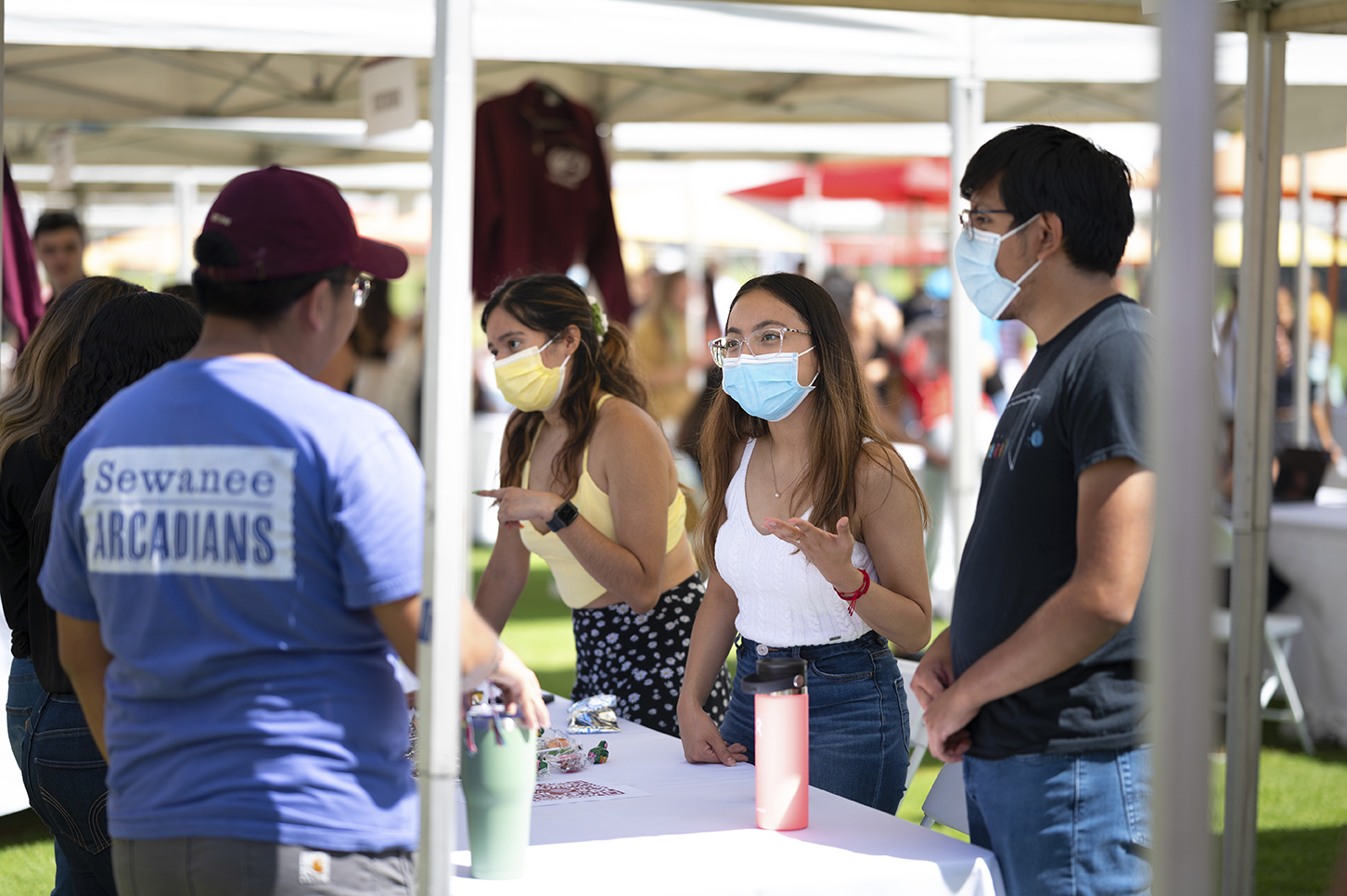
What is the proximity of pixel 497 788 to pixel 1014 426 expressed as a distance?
79 centimetres

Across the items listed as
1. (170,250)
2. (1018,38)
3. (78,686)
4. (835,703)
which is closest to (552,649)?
(1018,38)

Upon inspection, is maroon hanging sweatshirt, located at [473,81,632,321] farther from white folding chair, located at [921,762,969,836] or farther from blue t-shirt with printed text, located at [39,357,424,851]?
blue t-shirt with printed text, located at [39,357,424,851]

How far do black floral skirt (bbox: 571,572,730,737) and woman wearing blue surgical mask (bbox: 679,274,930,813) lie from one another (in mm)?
412

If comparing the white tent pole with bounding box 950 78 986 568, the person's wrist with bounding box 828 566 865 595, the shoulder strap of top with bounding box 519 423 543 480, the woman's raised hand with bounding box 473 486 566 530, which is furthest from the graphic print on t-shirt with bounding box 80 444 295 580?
the white tent pole with bounding box 950 78 986 568

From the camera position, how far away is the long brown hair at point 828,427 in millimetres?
2248

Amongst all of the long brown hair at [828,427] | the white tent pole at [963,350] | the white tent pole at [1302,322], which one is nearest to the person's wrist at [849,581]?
the long brown hair at [828,427]

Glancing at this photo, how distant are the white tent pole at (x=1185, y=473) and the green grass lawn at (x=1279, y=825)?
68.0 inches

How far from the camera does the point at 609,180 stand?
5969 mm

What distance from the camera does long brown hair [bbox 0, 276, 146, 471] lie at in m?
2.22

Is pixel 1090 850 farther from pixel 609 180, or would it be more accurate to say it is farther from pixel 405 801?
pixel 609 180

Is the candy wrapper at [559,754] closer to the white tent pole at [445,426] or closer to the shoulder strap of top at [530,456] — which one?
the white tent pole at [445,426]

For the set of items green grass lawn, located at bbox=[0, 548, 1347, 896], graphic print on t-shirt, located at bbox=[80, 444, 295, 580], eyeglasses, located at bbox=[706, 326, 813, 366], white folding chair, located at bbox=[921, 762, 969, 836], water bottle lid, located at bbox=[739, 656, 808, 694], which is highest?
eyeglasses, located at bbox=[706, 326, 813, 366]

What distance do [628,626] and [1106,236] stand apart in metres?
1.49

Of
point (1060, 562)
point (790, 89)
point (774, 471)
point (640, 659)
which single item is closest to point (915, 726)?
point (640, 659)
